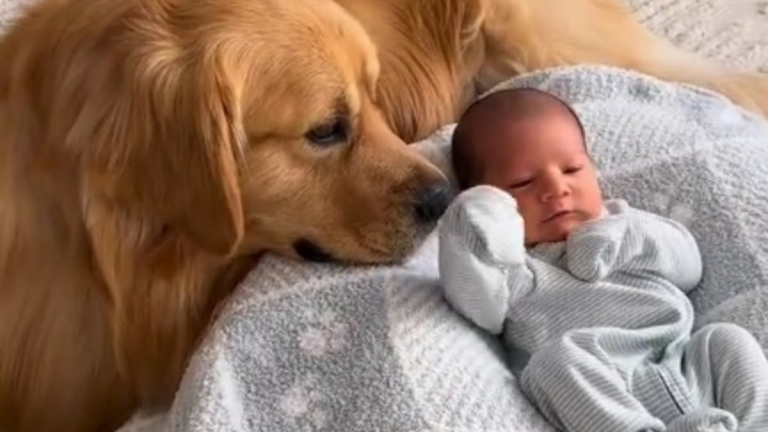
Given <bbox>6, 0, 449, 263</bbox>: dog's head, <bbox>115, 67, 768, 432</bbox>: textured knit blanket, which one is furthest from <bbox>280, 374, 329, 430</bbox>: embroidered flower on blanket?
<bbox>6, 0, 449, 263</bbox>: dog's head

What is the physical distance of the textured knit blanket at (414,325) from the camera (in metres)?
1.44

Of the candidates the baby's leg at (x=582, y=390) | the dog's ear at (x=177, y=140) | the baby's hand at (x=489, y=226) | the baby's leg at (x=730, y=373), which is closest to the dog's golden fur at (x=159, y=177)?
the dog's ear at (x=177, y=140)

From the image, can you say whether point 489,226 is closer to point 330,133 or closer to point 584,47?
point 330,133

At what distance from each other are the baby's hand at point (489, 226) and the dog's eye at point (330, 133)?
0.16 meters

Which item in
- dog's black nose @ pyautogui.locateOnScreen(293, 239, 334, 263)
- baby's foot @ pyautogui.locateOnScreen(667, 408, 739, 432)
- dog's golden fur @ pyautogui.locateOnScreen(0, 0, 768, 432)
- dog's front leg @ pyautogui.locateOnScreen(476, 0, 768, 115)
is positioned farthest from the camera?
dog's front leg @ pyautogui.locateOnScreen(476, 0, 768, 115)

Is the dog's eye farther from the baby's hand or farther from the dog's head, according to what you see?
the baby's hand

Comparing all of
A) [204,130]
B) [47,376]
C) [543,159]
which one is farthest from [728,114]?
[47,376]

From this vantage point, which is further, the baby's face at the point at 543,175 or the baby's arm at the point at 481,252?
the baby's face at the point at 543,175

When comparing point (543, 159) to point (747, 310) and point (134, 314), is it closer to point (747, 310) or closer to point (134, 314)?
point (747, 310)

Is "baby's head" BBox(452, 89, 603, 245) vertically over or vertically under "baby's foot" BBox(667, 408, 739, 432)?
over

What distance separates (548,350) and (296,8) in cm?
46

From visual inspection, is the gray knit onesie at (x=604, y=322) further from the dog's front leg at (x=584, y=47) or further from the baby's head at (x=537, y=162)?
the dog's front leg at (x=584, y=47)

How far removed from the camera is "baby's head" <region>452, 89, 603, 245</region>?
5.36 feet

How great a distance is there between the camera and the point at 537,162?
1.64 metres
